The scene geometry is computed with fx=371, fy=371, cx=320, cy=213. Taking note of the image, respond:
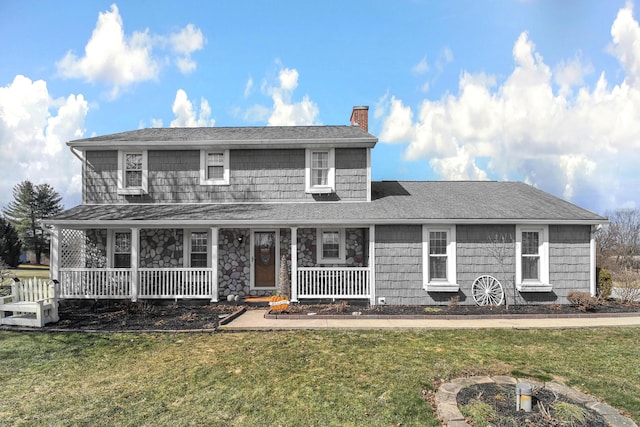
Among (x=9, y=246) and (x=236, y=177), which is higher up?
(x=236, y=177)

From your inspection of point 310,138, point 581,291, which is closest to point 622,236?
point 581,291

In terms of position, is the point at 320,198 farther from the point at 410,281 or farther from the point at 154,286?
the point at 154,286

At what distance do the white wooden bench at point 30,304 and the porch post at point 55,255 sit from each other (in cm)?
194

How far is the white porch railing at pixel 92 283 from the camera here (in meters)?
11.5

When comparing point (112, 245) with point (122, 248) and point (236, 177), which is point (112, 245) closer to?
point (122, 248)

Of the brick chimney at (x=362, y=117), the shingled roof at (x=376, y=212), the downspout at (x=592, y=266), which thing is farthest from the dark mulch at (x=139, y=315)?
the downspout at (x=592, y=266)

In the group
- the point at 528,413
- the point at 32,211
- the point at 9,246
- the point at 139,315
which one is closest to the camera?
the point at 528,413

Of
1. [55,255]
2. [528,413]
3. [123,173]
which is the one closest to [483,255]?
[528,413]

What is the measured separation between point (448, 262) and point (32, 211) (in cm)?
4298

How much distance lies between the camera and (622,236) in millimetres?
27953

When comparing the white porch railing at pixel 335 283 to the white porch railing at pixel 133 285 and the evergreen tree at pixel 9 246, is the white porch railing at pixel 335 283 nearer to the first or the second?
the white porch railing at pixel 133 285

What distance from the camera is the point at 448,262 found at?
11.1m

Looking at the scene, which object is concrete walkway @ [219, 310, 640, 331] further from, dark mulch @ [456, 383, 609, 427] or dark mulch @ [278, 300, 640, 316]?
dark mulch @ [456, 383, 609, 427]

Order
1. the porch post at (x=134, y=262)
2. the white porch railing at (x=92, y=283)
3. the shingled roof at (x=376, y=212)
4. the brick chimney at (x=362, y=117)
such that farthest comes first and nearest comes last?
1. the brick chimney at (x=362, y=117)
2. the white porch railing at (x=92, y=283)
3. the porch post at (x=134, y=262)
4. the shingled roof at (x=376, y=212)
